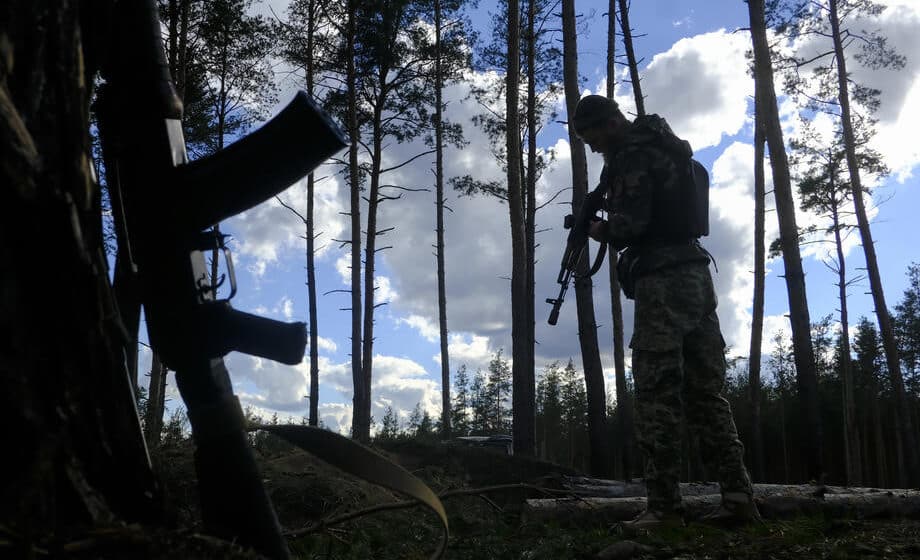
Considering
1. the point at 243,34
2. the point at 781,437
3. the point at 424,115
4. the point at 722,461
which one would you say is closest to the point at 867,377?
the point at 781,437

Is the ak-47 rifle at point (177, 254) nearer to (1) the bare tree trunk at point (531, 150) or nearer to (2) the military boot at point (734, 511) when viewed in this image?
(2) the military boot at point (734, 511)

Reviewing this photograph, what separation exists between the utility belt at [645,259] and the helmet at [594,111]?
80 cm

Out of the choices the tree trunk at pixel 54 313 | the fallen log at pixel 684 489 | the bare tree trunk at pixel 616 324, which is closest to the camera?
the tree trunk at pixel 54 313

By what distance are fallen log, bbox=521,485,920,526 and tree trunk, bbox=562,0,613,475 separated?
887 centimetres

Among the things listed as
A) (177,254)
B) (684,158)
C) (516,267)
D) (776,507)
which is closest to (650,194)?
(684,158)

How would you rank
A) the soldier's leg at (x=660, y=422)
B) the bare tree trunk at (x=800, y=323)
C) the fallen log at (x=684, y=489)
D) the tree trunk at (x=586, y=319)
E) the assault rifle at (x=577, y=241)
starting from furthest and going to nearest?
1. the tree trunk at (x=586, y=319)
2. the bare tree trunk at (x=800, y=323)
3. the fallen log at (x=684, y=489)
4. the assault rifle at (x=577, y=241)
5. the soldier's leg at (x=660, y=422)

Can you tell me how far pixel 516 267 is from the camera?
51.5 feet

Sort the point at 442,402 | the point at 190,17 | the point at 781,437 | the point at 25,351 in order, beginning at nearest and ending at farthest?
the point at 25,351 → the point at 190,17 → the point at 442,402 → the point at 781,437

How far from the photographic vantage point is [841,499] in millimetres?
5156

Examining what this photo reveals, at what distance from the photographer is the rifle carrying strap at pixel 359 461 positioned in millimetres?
1564

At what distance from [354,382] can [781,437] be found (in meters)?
28.0

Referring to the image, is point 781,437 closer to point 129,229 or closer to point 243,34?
point 243,34

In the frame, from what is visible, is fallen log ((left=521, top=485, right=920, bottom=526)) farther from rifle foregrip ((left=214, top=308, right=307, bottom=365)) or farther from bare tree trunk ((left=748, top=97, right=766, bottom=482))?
bare tree trunk ((left=748, top=97, right=766, bottom=482))

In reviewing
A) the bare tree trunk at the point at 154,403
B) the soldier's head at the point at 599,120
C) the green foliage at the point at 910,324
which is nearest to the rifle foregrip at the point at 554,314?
the soldier's head at the point at 599,120
